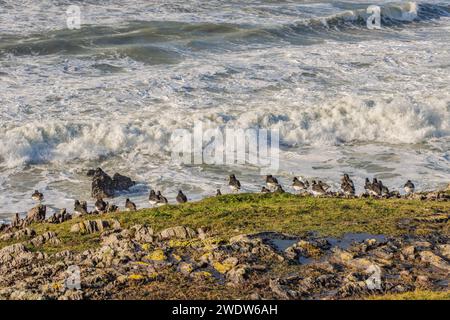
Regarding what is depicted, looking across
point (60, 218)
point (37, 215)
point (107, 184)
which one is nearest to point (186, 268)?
point (60, 218)

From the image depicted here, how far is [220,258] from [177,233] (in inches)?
75.9

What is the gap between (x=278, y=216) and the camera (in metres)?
16.9

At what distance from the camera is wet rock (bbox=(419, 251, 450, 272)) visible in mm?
13523

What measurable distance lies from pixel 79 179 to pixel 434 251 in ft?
49.4

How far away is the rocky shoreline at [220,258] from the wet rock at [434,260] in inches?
0.7

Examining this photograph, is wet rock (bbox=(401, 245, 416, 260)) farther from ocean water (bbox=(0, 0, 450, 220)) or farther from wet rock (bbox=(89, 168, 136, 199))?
wet rock (bbox=(89, 168, 136, 199))

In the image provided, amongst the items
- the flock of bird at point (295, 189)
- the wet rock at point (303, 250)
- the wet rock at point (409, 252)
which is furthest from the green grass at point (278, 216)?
the flock of bird at point (295, 189)

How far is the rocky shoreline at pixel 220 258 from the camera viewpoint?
1262cm

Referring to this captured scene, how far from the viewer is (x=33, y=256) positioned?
48.9 feet

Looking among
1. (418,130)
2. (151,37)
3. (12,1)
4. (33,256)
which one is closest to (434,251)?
(33,256)

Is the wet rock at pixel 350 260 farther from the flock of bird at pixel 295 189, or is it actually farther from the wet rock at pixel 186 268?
the flock of bird at pixel 295 189

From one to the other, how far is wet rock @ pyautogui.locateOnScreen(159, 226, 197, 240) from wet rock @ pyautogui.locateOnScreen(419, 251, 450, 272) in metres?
4.30

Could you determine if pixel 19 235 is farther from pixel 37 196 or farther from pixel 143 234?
pixel 37 196
